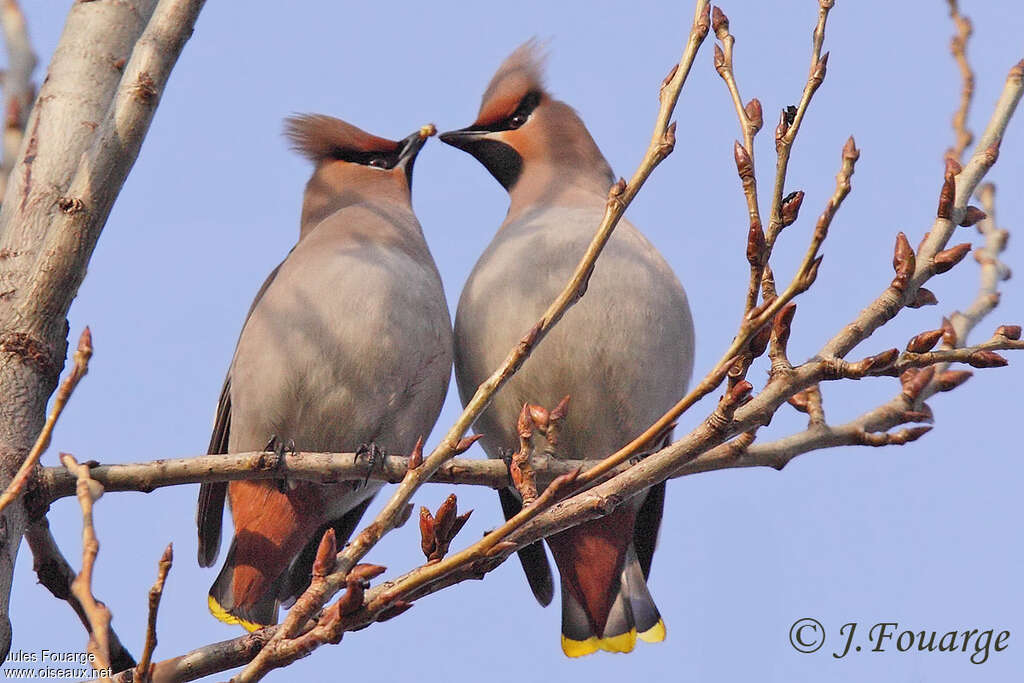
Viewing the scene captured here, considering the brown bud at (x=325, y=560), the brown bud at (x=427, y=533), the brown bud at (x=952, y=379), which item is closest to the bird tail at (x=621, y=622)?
the brown bud at (x=952, y=379)

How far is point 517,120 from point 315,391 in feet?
6.01

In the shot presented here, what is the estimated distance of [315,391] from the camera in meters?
4.36

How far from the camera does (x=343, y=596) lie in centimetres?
246

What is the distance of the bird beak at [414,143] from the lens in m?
5.73

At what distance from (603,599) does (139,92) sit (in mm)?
2183

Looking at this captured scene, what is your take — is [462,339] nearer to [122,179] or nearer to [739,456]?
[122,179]

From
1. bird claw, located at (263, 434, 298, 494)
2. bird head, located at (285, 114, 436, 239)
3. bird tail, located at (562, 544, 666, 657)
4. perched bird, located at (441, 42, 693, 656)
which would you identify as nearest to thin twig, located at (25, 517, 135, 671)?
bird claw, located at (263, 434, 298, 494)

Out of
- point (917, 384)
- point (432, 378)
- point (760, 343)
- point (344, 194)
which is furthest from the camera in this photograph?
point (344, 194)

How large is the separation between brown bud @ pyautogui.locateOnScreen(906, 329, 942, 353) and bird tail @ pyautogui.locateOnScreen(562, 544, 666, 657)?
2.11 meters

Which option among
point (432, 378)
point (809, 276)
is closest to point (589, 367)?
point (432, 378)

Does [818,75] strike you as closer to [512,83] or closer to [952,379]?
[952,379]

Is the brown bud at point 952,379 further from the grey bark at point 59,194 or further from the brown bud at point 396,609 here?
the grey bark at point 59,194

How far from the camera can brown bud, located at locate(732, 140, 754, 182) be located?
9.28ft

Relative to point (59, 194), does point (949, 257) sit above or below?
below
